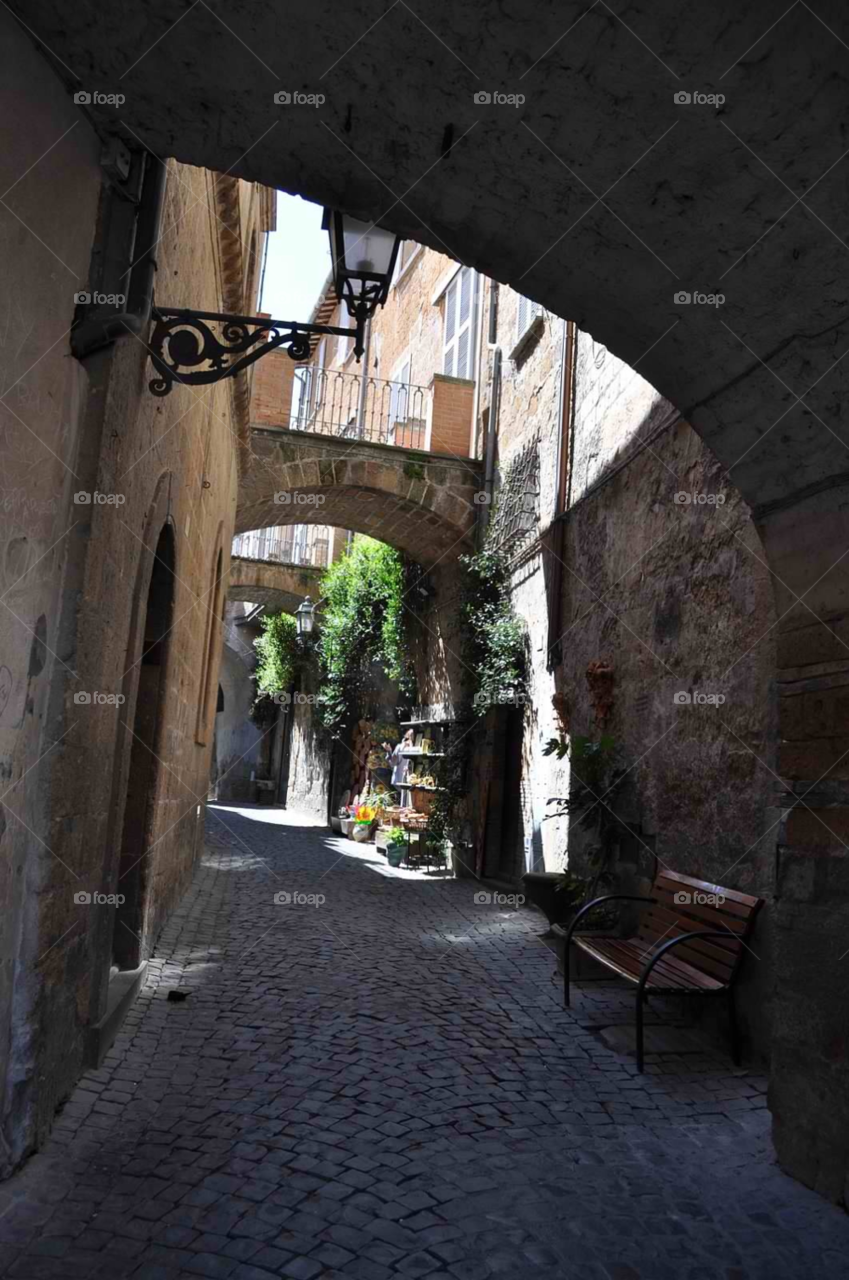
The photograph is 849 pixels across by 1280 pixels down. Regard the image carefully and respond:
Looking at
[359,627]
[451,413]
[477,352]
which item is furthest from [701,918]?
[359,627]

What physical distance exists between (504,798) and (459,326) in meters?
6.67

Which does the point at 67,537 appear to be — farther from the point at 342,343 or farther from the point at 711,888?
the point at 342,343

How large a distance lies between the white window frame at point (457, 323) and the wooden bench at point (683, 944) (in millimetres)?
8524

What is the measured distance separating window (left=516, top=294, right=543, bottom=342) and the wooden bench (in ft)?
22.0

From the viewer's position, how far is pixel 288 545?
20.9 meters

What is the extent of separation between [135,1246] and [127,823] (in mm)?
3067

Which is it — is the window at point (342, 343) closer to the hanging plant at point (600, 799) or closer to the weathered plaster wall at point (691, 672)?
the weathered plaster wall at point (691, 672)

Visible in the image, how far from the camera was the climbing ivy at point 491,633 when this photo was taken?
9.64m

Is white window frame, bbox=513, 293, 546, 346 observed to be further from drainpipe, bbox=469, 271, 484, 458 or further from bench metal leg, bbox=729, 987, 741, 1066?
bench metal leg, bbox=729, 987, 741, 1066

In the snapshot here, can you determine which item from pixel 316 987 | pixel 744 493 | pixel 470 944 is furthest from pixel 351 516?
pixel 744 493

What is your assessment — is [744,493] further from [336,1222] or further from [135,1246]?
[135,1246]

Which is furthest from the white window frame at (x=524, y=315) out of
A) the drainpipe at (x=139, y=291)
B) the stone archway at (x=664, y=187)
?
the drainpipe at (x=139, y=291)

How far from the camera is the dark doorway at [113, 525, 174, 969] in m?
4.80

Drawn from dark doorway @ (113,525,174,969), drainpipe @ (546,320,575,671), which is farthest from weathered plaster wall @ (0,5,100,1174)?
drainpipe @ (546,320,575,671)
